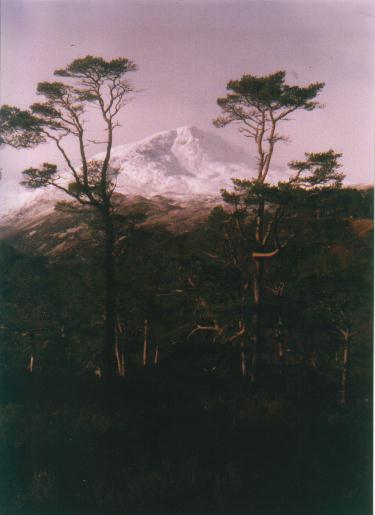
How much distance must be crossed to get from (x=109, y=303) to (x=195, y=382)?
4.36m

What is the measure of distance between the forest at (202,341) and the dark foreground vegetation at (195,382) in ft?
0.16

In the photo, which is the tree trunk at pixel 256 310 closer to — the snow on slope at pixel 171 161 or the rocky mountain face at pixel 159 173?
the rocky mountain face at pixel 159 173

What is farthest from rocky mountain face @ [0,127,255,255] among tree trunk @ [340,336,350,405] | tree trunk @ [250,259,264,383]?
tree trunk @ [340,336,350,405]

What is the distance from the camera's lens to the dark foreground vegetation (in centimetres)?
705

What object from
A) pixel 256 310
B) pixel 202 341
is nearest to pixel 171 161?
pixel 256 310

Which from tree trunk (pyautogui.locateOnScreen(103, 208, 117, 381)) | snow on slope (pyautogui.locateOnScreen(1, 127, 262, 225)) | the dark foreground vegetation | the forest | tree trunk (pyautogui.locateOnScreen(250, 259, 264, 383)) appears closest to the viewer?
the dark foreground vegetation

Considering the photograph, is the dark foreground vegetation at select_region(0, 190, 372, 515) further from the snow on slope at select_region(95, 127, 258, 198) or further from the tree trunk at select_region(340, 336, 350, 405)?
the snow on slope at select_region(95, 127, 258, 198)

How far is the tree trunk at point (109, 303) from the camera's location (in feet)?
35.4

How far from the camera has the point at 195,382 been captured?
12062 millimetres

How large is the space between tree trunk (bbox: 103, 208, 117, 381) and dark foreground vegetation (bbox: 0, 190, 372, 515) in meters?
0.48

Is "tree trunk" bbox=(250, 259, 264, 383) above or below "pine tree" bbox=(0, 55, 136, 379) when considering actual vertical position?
below

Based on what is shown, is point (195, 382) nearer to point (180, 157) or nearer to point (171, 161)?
point (180, 157)

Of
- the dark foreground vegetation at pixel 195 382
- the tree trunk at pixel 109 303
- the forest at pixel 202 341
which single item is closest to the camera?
the dark foreground vegetation at pixel 195 382

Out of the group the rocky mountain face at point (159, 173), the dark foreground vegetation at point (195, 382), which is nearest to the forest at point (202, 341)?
the dark foreground vegetation at point (195, 382)
